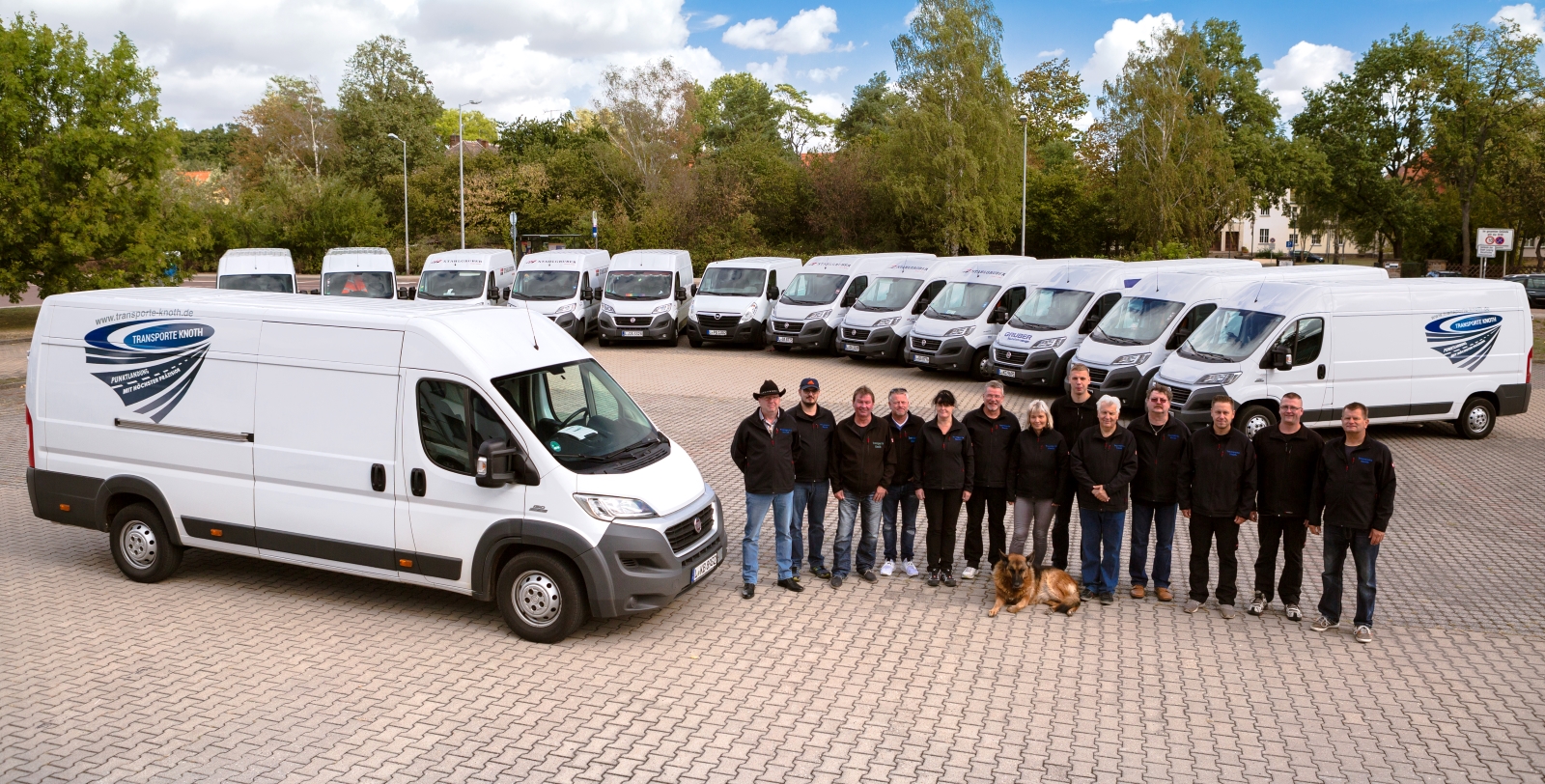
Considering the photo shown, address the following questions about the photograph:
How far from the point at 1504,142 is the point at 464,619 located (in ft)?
169

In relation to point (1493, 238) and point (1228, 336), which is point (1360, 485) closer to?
point (1228, 336)

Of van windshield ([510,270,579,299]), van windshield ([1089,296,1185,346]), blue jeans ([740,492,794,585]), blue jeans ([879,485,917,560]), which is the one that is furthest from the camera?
van windshield ([510,270,579,299])

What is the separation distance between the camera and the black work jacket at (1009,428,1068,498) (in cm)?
838

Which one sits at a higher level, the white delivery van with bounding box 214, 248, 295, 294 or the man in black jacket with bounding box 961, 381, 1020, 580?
the white delivery van with bounding box 214, 248, 295, 294

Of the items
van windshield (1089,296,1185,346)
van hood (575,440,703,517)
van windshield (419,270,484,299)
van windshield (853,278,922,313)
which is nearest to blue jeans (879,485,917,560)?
van hood (575,440,703,517)

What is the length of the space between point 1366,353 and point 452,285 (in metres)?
18.7

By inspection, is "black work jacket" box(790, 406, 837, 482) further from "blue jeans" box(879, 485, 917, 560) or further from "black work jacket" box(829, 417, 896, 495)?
"blue jeans" box(879, 485, 917, 560)

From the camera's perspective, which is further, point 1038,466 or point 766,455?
point 1038,466

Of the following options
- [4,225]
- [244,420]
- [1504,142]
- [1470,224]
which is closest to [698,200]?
[4,225]

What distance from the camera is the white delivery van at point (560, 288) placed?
2527 centimetres

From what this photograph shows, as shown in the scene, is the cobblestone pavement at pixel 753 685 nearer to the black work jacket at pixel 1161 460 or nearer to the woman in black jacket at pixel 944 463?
the woman in black jacket at pixel 944 463

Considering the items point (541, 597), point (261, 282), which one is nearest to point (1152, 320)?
point (541, 597)

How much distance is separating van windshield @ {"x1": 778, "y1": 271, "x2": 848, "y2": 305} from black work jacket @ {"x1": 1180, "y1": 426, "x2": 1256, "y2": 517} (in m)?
15.9

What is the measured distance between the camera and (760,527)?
8.49 metres
